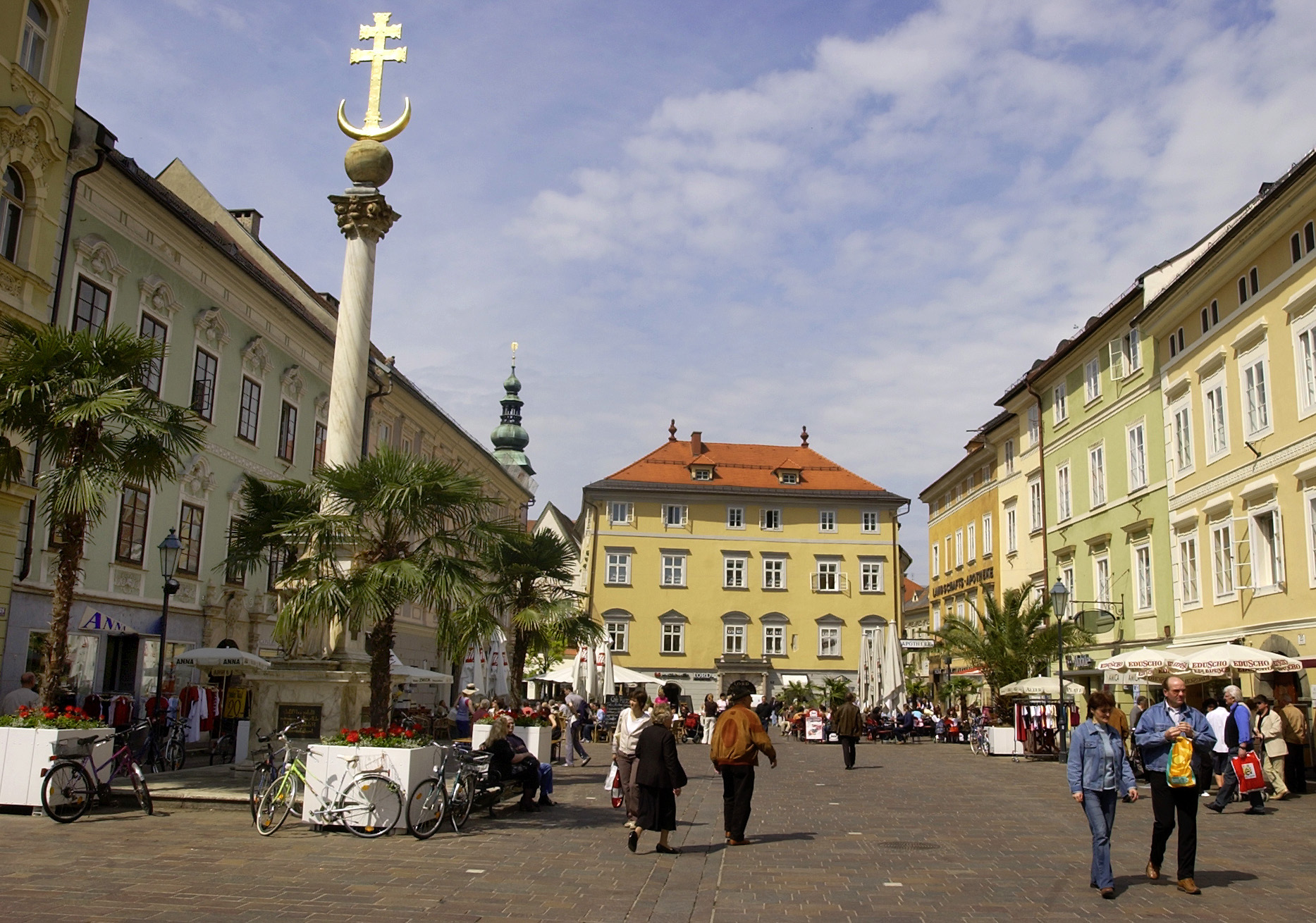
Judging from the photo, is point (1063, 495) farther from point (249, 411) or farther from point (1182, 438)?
point (249, 411)

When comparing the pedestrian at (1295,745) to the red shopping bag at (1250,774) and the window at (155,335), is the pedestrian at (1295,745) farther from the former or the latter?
the window at (155,335)

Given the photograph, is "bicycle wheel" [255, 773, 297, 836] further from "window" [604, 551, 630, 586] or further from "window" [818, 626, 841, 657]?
"window" [818, 626, 841, 657]

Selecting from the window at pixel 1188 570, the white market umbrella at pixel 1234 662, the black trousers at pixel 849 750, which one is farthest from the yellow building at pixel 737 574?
the white market umbrella at pixel 1234 662

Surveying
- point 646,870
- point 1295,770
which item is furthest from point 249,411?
point 1295,770

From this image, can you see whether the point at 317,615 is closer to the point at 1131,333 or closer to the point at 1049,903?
the point at 1049,903

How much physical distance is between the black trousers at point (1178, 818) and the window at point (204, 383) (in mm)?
22830

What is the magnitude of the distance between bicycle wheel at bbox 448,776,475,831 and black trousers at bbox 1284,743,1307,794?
536 inches

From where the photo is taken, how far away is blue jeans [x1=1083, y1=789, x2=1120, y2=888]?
9164 mm

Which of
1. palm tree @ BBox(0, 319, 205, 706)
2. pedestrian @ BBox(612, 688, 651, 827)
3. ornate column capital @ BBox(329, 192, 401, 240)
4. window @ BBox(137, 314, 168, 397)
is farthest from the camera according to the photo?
window @ BBox(137, 314, 168, 397)

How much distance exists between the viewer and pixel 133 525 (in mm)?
24797

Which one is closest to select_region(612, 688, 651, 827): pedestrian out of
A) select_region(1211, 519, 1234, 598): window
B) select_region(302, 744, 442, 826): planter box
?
select_region(302, 744, 442, 826): planter box

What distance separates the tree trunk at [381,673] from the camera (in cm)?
1344

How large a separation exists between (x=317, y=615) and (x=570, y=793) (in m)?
6.29

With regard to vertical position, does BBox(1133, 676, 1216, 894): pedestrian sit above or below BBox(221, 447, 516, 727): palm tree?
below
